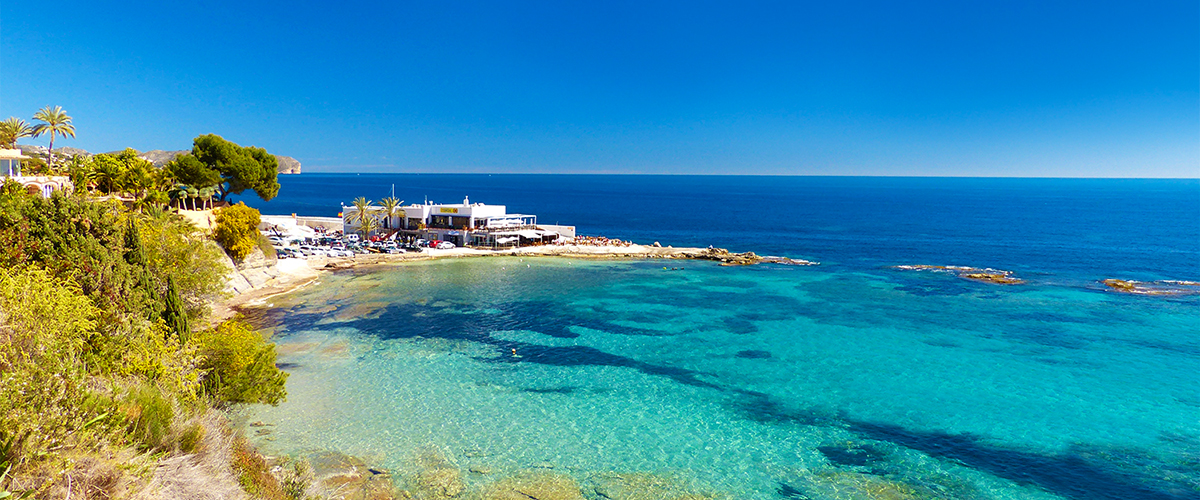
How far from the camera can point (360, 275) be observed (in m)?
58.8

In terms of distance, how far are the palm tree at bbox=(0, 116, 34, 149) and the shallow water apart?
35690 millimetres

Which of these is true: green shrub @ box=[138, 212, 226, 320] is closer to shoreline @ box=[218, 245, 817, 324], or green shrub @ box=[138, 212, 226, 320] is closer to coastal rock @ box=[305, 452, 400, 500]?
shoreline @ box=[218, 245, 817, 324]

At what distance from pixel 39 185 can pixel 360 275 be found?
79.1 ft

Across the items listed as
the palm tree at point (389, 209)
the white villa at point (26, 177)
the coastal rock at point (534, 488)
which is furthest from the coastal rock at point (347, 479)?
the palm tree at point (389, 209)

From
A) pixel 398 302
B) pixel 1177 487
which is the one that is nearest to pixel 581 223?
pixel 398 302

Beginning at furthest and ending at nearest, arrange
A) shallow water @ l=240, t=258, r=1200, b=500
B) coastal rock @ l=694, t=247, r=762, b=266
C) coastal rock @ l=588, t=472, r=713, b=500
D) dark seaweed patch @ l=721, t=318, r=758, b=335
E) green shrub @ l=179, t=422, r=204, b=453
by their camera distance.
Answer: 1. coastal rock @ l=694, t=247, r=762, b=266
2. dark seaweed patch @ l=721, t=318, r=758, b=335
3. shallow water @ l=240, t=258, r=1200, b=500
4. coastal rock @ l=588, t=472, r=713, b=500
5. green shrub @ l=179, t=422, r=204, b=453

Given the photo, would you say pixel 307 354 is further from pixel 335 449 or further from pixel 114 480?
pixel 114 480

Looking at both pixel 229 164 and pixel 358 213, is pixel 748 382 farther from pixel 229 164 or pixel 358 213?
pixel 358 213

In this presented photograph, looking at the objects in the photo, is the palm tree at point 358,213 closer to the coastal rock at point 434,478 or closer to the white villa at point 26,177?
the white villa at point 26,177

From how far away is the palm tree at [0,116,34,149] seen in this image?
57688 mm

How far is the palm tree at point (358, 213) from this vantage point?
3076 inches

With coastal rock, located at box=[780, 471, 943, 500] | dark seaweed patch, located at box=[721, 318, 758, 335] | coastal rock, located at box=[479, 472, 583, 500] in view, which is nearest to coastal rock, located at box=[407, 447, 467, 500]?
coastal rock, located at box=[479, 472, 583, 500]

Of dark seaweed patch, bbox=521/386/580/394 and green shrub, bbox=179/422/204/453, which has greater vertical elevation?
green shrub, bbox=179/422/204/453

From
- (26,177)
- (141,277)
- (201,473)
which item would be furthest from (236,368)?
(26,177)
